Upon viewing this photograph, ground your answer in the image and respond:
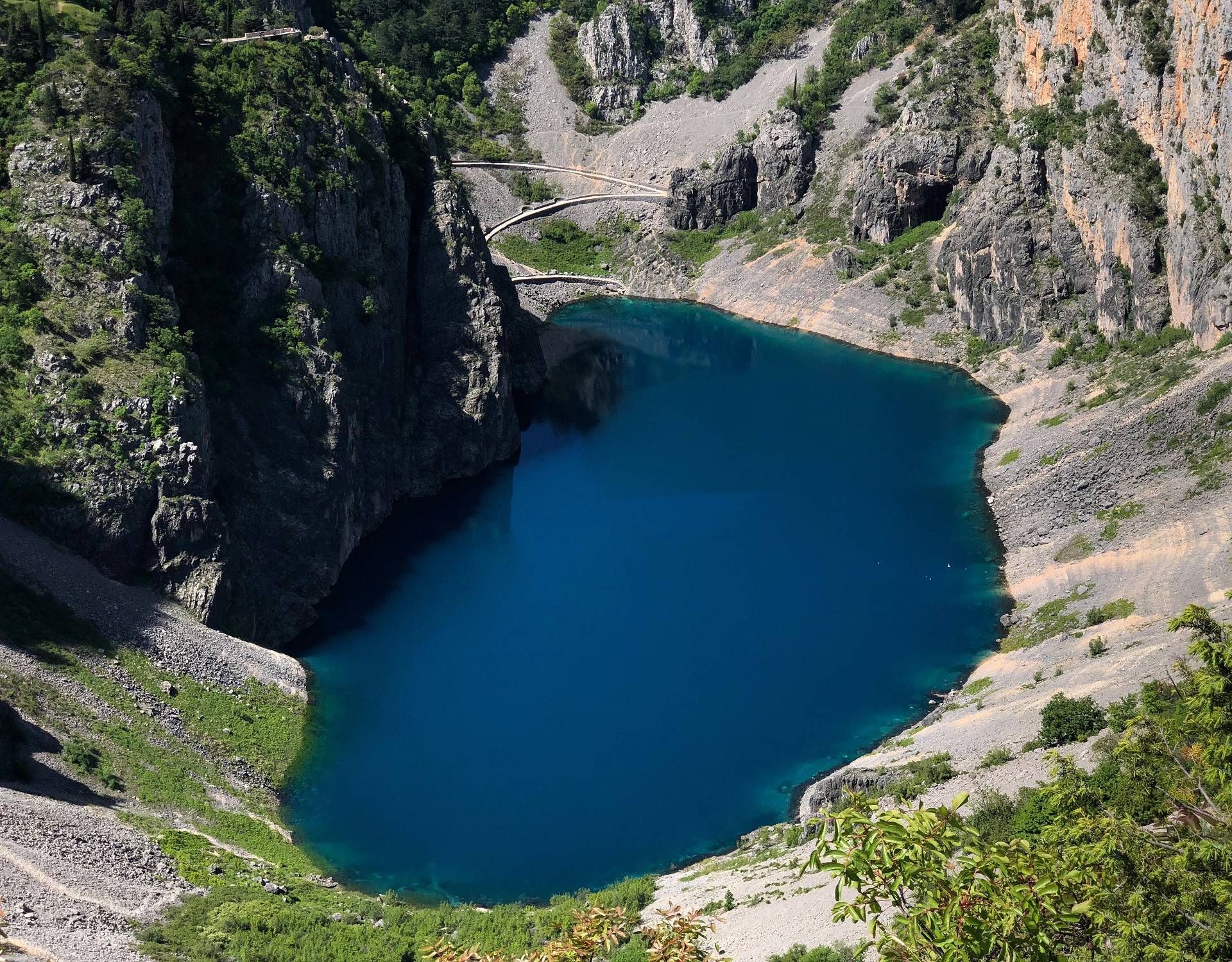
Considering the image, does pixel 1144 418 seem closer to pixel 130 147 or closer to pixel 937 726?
pixel 937 726

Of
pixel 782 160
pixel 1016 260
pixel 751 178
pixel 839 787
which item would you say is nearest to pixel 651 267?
pixel 751 178

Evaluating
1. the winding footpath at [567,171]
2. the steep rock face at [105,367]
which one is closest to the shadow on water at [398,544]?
the steep rock face at [105,367]

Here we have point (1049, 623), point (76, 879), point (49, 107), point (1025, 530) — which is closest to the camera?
point (76, 879)

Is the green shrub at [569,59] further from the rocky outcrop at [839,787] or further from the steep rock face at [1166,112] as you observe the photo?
the rocky outcrop at [839,787]

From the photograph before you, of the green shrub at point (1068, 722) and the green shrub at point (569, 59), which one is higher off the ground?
the green shrub at point (569, 59)

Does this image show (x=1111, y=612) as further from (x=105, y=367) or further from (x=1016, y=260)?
(x=1016, y=260)

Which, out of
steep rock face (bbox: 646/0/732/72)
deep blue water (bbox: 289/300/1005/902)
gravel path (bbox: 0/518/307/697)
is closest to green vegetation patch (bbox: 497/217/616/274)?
steep rock face (bbox: 646/0/732/72)

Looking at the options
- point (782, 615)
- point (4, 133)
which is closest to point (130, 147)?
point (4, 133)
